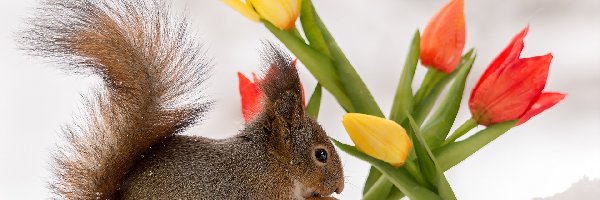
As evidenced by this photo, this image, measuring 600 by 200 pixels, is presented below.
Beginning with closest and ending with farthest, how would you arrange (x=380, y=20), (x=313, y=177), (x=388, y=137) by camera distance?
(x=388, y=137) < (x=313, y=177) < (x=380, y=20)

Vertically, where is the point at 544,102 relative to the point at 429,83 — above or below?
below

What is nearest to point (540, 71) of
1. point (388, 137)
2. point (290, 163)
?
point (388, 137)

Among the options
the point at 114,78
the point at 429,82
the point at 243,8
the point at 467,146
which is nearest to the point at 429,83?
the point at 429,82

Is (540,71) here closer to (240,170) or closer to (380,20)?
(240,170)

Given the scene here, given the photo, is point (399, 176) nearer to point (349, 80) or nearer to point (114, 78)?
point (349, 80)

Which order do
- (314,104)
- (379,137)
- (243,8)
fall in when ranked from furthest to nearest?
(314,104) < (243,8) < (379,137)

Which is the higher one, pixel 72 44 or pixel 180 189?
pixel 72 44

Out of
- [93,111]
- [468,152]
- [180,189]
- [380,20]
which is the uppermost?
[380,20]

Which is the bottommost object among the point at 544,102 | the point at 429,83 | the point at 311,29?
the point at 544,102
